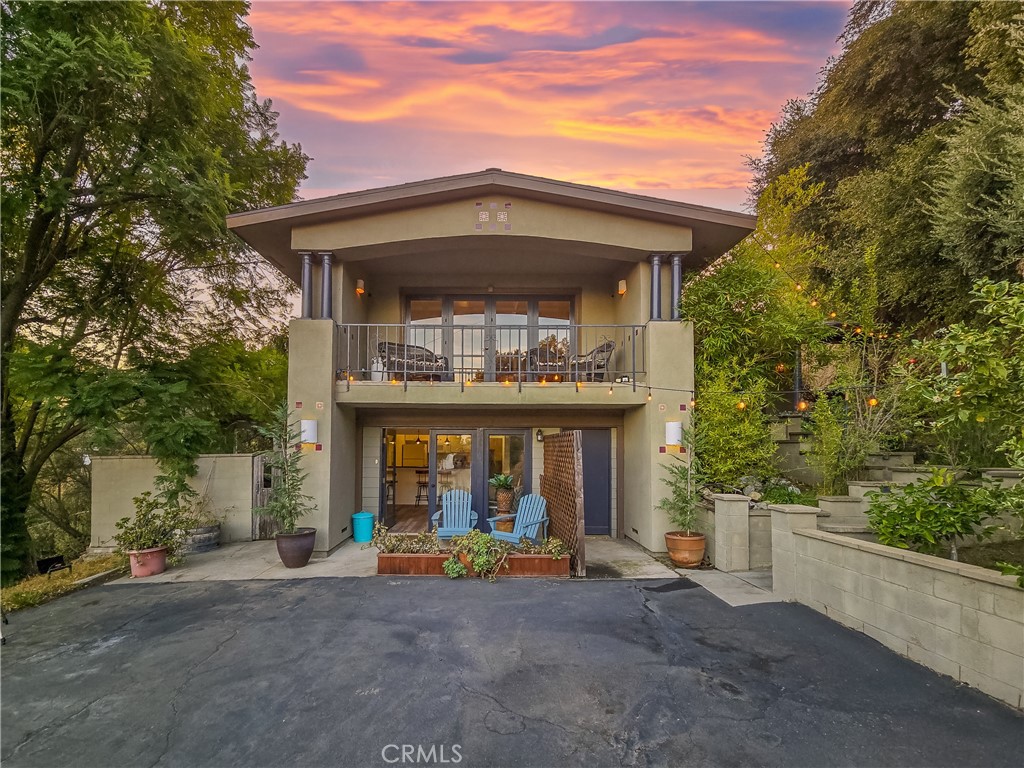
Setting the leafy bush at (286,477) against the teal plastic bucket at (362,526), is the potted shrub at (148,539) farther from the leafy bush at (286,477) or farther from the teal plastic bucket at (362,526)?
the teal plastic bucket at (362,526)

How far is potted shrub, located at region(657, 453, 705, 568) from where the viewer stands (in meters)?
6.65

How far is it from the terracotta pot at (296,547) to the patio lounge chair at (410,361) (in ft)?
9.71

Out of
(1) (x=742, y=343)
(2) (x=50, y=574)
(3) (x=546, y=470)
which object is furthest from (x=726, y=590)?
(2) (x=50, y=574)

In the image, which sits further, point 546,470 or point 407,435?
point 407,435

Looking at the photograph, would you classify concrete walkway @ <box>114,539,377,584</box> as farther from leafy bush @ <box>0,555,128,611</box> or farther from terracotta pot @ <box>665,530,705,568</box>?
terracotta pot @ <box>665,530,705,568</box>

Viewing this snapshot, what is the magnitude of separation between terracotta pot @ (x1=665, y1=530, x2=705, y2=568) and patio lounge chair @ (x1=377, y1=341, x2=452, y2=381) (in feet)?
15.3

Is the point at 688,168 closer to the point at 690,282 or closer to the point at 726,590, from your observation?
the point at 690,282

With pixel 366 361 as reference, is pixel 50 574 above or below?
below

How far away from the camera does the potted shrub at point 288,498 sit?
6617mm


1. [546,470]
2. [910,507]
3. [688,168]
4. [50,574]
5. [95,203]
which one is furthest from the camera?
[688,168]

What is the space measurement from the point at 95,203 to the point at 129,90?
2.05 metres

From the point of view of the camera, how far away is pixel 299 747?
277 centimetres

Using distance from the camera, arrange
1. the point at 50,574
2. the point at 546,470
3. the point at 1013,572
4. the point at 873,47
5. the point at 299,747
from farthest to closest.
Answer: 1. the point at 873,47
2. the point at 546,470
3. the point at 50,574
4. the point at 1013,572
5. the point at 299,747

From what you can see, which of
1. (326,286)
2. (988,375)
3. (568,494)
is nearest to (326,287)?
(326,286)
